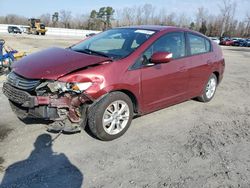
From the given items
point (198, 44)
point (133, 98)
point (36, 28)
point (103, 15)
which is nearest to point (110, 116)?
point (133, 98)

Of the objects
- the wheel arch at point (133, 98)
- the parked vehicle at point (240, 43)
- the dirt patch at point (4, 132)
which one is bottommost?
the parked vehicle at point (240, 43)

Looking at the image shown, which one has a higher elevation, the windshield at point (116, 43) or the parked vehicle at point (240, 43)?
the windshield at point (116, 43)

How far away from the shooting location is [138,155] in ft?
12.8

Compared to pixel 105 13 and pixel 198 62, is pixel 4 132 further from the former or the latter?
pixel 105 13

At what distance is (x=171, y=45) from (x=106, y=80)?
173 cm

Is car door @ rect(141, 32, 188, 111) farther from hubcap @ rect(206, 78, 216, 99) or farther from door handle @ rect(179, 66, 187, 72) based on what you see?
hubcap @ rect(206, 78, 216, 99)

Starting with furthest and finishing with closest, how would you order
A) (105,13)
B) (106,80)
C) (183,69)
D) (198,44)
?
(105,13) → (198,44) → (183,69) → (106,80)

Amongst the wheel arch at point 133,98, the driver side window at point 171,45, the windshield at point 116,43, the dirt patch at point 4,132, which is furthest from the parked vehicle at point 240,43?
the dirt patch at point 4,132

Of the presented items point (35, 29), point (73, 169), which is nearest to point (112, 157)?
point (73, 169)

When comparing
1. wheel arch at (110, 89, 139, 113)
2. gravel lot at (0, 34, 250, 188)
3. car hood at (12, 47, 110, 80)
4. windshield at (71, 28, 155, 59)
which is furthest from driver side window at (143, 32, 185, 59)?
gravel lot at (0, 34, 250, 188)

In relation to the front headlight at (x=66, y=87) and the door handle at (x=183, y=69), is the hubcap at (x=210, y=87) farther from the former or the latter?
the front headlight at (x=66, y=87)

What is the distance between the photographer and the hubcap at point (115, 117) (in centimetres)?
417

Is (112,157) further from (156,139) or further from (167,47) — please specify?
(167,47)

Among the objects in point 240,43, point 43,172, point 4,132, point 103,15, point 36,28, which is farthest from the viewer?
point 103,15
